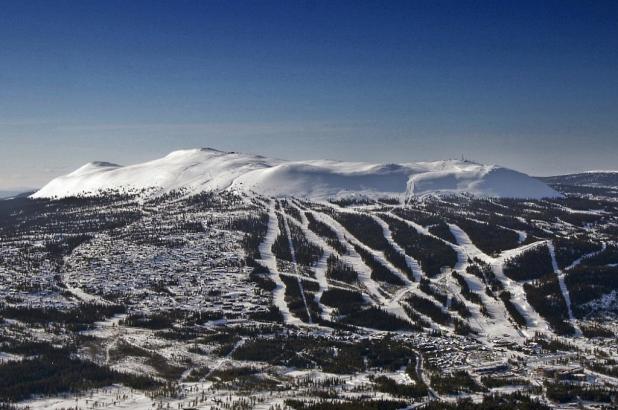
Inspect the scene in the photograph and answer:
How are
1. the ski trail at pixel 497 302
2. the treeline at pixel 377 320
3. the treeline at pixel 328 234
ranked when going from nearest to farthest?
the treeline at pixel 377 320 < the ski trail at pixel 497 302 < the treeline at pixel 328 234

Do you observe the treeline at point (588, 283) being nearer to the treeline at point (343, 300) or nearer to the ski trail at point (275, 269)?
the treeline at point (343, 300)

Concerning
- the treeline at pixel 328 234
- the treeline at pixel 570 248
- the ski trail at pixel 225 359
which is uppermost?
the treeline at pixel 328 234

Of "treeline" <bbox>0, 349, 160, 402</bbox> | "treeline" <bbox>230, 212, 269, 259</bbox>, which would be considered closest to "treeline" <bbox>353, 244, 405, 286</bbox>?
"treeline" <bbox>230, 212, 269, 259</bbox>

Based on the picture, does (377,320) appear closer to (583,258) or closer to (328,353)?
(328,353)

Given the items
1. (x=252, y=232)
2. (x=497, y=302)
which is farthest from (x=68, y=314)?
(x=252, y=232)

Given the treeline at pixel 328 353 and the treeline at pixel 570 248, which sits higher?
the treeline at pixel 570 248

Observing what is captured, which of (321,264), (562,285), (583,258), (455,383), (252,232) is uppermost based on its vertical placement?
(252,232)

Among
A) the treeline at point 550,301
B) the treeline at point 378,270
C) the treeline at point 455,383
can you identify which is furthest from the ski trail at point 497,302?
the treeline at point 455,383

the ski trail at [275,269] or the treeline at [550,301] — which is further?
the ski trail at [275,269]

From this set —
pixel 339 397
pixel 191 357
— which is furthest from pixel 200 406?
pixel 191 357
